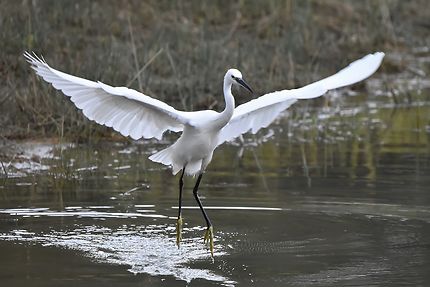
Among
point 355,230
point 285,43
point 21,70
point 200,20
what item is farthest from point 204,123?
point 200,20

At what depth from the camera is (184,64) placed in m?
15.4

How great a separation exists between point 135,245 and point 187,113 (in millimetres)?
1353

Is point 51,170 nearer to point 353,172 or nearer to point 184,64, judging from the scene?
point 353,172

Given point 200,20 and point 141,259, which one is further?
point 200,20

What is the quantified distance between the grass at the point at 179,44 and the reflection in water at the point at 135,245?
2.23 metres

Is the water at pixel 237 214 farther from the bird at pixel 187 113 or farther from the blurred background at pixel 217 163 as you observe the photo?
the bird at pixel 187 113

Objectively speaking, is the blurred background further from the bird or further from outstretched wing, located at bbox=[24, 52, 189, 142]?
outstretched wing, located at bbox=[24, 52, 189, 142]

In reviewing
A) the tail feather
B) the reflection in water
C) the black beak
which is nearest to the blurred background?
the reflection in water

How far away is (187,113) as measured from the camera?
8383 millimetres

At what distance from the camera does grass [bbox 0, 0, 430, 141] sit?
12.0 meters

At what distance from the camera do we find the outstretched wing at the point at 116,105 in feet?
25.4

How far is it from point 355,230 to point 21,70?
242 inches

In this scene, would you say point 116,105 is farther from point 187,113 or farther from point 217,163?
point 217,163

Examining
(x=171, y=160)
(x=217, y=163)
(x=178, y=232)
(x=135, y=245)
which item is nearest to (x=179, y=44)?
(x=217, y=163)
